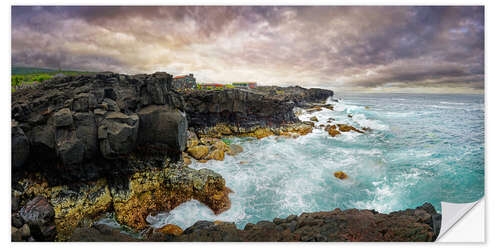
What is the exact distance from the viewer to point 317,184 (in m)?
7.36

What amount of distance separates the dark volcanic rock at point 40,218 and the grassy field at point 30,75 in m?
2.64

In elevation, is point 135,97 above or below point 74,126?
above

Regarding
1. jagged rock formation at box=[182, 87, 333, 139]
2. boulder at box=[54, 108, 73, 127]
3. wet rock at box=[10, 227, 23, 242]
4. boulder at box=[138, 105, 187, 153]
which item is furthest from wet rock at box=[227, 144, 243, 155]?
wet rock at box=[10, 227, 23, 242]

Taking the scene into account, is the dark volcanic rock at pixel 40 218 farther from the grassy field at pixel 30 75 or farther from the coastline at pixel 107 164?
the grassy field at pixel 30 75

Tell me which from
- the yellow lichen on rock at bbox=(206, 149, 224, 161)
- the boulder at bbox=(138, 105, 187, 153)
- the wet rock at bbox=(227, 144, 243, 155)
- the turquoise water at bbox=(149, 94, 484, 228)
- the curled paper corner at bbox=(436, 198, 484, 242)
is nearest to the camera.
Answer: the curled paper corner at bbox=(436, 198, 484, 242)

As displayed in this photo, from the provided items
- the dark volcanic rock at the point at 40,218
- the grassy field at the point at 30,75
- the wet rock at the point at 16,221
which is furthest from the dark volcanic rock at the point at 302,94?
the wet rock at the point at 16,221

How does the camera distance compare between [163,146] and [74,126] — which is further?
[163,146]

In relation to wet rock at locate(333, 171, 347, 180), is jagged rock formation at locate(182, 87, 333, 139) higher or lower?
higher

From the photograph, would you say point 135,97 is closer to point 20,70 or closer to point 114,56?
point 114,56

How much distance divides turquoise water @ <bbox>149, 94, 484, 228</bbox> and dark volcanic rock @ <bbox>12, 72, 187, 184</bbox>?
8.71 feet

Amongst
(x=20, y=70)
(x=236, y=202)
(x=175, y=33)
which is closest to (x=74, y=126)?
(x=20, y=70)

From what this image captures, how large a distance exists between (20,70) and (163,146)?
3624 mm

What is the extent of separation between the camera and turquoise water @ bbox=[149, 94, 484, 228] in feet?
15.9

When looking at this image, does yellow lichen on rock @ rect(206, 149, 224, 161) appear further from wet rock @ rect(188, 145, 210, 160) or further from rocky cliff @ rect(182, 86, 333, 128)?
rocky cliff @ rect(182, 86, 333, 128)
